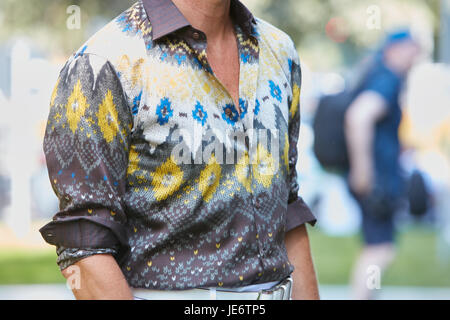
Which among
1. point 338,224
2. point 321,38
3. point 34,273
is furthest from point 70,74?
point 338,224

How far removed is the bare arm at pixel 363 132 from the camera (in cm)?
584

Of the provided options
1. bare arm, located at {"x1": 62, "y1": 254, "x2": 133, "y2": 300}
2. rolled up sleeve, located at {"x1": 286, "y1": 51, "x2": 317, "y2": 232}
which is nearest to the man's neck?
rolled up sleeve, located at {"x1": 286, "y1": 51, "x2": 317, "y2": 232}

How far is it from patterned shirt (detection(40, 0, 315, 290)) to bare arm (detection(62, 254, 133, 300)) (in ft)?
0.08

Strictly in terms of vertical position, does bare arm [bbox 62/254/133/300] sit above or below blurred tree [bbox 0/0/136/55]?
below

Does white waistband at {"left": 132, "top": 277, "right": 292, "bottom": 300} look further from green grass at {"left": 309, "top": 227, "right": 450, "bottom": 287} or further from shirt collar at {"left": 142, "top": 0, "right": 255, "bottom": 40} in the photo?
green grass at {"left": 309, "top": 227, "right": 450, "bottom": 287}

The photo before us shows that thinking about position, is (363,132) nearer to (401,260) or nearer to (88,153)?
(401,260)

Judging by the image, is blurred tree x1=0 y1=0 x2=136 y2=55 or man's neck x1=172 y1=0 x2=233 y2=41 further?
blurred tree x1=0 y1=0 x2=136 y2=55

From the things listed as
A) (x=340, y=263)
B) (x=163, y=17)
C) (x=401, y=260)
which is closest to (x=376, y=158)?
(x=340, y=263)

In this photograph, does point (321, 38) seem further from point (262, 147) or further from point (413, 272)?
point (262, 147)

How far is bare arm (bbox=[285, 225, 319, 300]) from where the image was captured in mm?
2281

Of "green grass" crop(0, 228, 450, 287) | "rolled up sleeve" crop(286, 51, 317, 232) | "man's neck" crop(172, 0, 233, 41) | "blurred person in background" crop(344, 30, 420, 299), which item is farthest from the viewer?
"green grass" crop(0, 228, 450, 287)

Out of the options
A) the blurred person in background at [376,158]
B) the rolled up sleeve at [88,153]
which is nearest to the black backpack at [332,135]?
the blurred person in background at [376,158]

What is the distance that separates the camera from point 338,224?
32.2 ft

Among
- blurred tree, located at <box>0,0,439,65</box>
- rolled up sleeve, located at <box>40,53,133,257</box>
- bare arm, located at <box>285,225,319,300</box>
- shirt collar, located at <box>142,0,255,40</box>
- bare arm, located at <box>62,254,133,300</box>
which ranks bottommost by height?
bare arm, located at <box>285,225,319,300</box>
